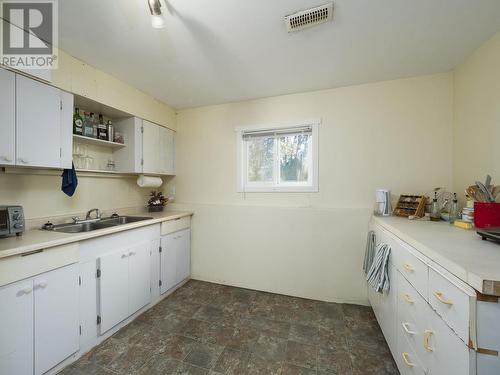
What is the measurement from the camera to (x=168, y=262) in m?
2.39

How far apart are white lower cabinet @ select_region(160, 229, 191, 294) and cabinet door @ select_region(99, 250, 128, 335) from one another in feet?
1.58

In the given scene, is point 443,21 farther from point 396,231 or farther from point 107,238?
point 107,238

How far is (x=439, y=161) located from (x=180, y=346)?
292cm

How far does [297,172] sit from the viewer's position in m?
2.51

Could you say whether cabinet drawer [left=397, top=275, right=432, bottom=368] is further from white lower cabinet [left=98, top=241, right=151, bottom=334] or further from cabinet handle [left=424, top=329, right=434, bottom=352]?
white lower cabinet [left=98, top=241, right=151, bottom=334]

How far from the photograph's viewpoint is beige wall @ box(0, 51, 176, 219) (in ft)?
5.43

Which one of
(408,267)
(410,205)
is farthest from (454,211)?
(408,267)

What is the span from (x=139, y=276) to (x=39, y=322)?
0.76m

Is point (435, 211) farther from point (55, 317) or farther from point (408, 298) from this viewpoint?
point (55, 317)

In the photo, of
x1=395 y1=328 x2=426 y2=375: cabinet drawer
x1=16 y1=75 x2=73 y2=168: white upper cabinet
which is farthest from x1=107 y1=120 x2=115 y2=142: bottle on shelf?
x1=395 y1=328 x2=426 y2=375: cabinet drawer

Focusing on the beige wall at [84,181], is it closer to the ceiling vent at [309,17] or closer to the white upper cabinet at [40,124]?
the white upper cabinet at [40,124]

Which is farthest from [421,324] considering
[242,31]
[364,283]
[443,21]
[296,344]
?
[242,31]

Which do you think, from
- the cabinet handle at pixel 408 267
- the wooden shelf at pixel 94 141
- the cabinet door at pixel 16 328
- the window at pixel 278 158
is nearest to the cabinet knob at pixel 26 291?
the cabinet door at pixel 16 328

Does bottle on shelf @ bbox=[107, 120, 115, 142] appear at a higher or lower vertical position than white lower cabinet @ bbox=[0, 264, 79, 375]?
higher
